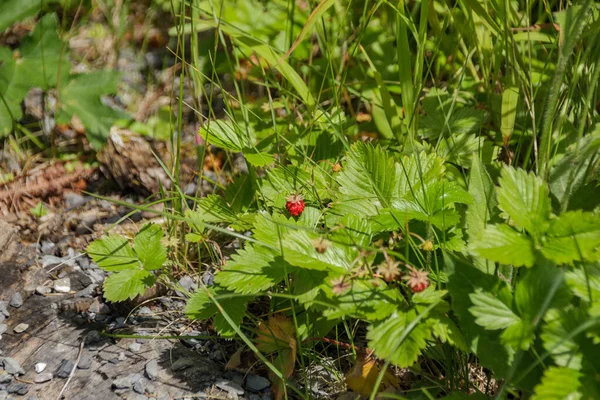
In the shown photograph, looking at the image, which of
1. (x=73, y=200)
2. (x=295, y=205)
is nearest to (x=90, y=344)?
(x=295, y=205)

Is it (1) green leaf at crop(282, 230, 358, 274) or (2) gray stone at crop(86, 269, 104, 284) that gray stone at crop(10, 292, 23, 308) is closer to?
(2) gray stone at crop(86, 269, 104, 284)

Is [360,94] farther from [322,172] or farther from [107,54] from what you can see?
[107,54]

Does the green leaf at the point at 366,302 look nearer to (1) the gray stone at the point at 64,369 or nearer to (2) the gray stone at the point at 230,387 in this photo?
(2) the gray stone at the point at 230,387

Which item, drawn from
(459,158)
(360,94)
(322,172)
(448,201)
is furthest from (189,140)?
(448,201)

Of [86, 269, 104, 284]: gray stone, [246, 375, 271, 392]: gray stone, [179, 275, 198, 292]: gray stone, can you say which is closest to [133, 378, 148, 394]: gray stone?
[246, 375, 271, 392]: gray stone

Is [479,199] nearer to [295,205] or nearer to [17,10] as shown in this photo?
[295,205]

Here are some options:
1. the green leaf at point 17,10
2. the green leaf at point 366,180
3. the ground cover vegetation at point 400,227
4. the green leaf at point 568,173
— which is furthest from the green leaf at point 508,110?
the green leaf at point 17,10
